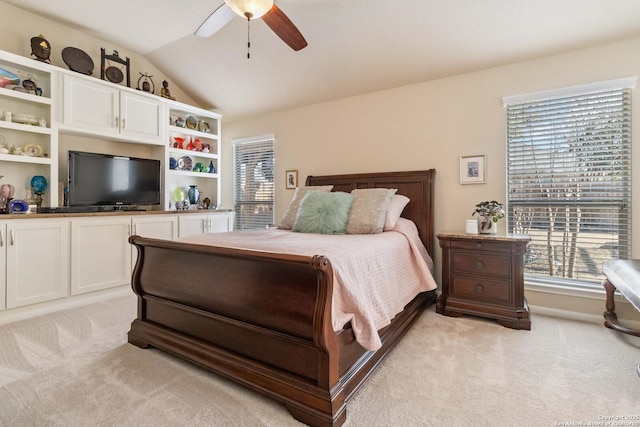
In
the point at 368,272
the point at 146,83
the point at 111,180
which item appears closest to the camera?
the point at 368,272

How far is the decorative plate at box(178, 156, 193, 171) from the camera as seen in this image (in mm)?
4568

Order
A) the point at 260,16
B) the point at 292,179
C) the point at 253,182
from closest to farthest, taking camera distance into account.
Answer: the point at 260,16 → the point at 292,179 → the point at 253,182

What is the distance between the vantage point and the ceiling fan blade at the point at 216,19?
2.36 meters

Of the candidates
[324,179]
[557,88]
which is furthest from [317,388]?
[557,88]

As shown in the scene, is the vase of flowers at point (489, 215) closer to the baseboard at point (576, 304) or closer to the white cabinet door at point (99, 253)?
the baseboard at point (576, 304)

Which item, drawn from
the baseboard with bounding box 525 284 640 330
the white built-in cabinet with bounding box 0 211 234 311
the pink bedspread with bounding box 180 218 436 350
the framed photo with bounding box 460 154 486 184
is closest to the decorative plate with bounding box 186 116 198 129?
the white built-in cabinet with bounding box 0 211 234 311

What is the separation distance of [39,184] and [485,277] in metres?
4.55

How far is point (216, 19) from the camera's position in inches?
96.8

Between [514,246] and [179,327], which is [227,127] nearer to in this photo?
[179,327]

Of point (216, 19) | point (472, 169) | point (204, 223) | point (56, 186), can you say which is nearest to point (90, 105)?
point (56, 186)

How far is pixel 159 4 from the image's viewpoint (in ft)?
10.3

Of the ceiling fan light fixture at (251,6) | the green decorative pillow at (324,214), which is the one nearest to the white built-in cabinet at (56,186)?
the green decorative pillow at (324,214)

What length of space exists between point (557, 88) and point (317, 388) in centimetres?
330

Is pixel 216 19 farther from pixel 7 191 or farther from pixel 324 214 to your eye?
pixel 7 191
